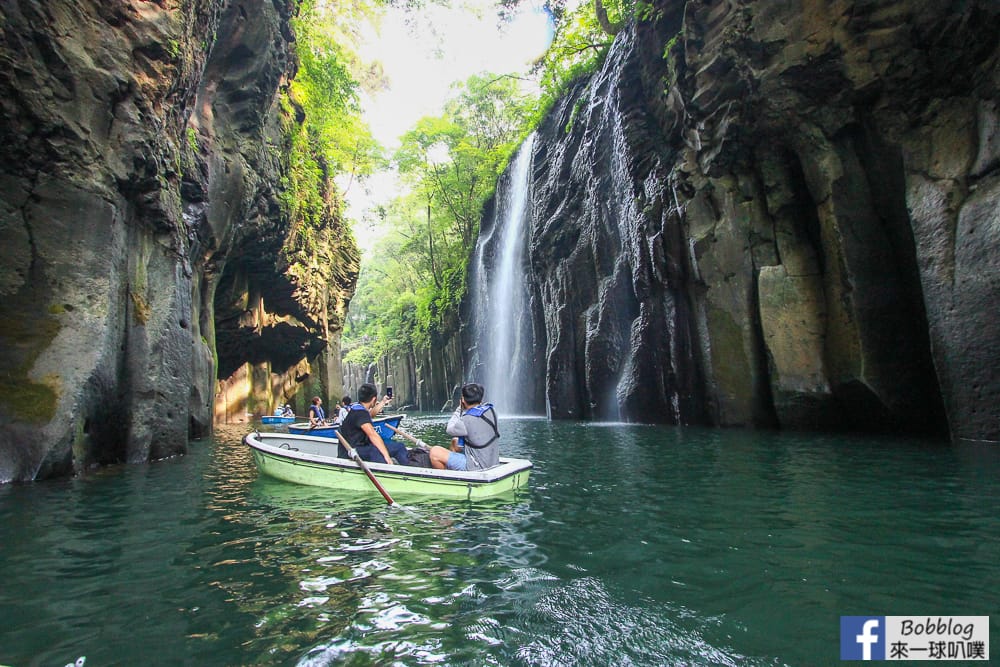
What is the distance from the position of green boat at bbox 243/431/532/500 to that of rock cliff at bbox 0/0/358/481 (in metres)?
2.54

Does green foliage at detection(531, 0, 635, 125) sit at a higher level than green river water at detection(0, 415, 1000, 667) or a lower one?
higher

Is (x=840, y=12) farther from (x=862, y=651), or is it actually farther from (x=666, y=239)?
(x=862, y=651)

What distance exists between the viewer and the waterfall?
26.5 meters

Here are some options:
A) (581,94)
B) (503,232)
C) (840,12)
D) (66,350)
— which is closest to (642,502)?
(66,350)

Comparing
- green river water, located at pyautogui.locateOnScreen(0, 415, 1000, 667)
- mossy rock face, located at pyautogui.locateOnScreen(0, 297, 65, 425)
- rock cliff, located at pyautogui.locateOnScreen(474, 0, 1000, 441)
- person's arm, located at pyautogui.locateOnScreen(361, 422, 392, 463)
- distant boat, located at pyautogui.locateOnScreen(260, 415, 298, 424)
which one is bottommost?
green river water, located at pyautogui.locateOnScreen(0, 415, 1000, 667)

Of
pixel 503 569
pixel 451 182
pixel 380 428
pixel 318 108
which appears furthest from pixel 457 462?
pixel 451 182

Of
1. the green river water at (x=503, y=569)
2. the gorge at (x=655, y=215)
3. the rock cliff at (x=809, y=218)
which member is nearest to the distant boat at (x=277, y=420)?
the gorge at (x=655, y=215)

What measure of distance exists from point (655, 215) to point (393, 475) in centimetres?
1238

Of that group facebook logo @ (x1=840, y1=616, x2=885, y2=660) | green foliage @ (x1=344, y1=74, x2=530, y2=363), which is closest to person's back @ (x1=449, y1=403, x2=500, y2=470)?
facebook logo @ (x1=840, y1=616, x2=885, y2=660)

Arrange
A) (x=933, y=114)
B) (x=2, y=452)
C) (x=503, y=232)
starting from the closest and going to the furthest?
(x=2, y=452), (x=933, y=114), (x=503, y=232)

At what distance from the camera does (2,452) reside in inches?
275

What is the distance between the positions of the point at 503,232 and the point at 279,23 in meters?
15.4

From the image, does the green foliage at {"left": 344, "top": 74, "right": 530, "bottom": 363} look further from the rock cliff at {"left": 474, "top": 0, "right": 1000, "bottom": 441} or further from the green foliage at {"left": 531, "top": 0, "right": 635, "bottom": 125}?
the rock cliff at {"left": 474, "top": 0, "right": 1000, "bottom": 441}

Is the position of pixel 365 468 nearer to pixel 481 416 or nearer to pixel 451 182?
pixel 481 416
